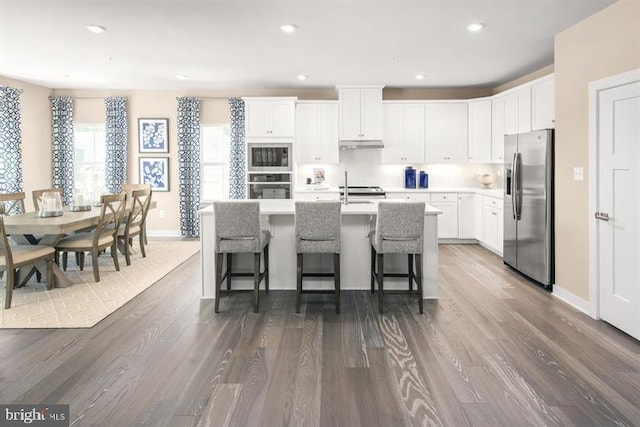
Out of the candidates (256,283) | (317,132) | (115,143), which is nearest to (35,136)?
(115,143)

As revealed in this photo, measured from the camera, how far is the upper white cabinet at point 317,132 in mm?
7320

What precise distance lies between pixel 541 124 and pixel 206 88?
17.8 ft

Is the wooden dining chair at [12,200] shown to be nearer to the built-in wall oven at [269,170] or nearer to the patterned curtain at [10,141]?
the patterned curtain at [10,141]

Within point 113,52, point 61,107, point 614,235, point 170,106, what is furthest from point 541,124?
point 61,107

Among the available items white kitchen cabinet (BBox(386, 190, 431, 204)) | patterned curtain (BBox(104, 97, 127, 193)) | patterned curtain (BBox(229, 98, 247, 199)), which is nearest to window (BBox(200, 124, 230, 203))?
patterned curtain (BBox(229, 98, 247, 199))

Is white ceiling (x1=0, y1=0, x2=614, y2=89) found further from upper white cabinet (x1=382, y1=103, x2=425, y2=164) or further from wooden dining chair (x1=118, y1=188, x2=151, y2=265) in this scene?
wooden dining chair (x1=118, y1=188, x2=151, y2=265)

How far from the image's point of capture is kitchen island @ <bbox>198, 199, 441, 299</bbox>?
4363 mm

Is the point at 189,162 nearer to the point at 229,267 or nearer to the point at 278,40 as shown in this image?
the point at 278,40

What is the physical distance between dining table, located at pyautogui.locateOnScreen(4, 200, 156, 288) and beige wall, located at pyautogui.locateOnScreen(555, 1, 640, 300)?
5.02 meters

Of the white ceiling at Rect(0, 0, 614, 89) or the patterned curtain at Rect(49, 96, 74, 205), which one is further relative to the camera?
the patterned curtain at Rect(49, 96, 74, 205)

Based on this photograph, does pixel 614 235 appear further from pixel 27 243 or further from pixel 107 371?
pixel 27 243

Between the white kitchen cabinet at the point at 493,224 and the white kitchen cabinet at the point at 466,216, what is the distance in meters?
0.40

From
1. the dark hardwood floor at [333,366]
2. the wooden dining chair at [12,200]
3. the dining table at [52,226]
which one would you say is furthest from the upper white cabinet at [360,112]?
the wooden dining chair at [12,200]

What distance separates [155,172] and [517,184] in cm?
611
